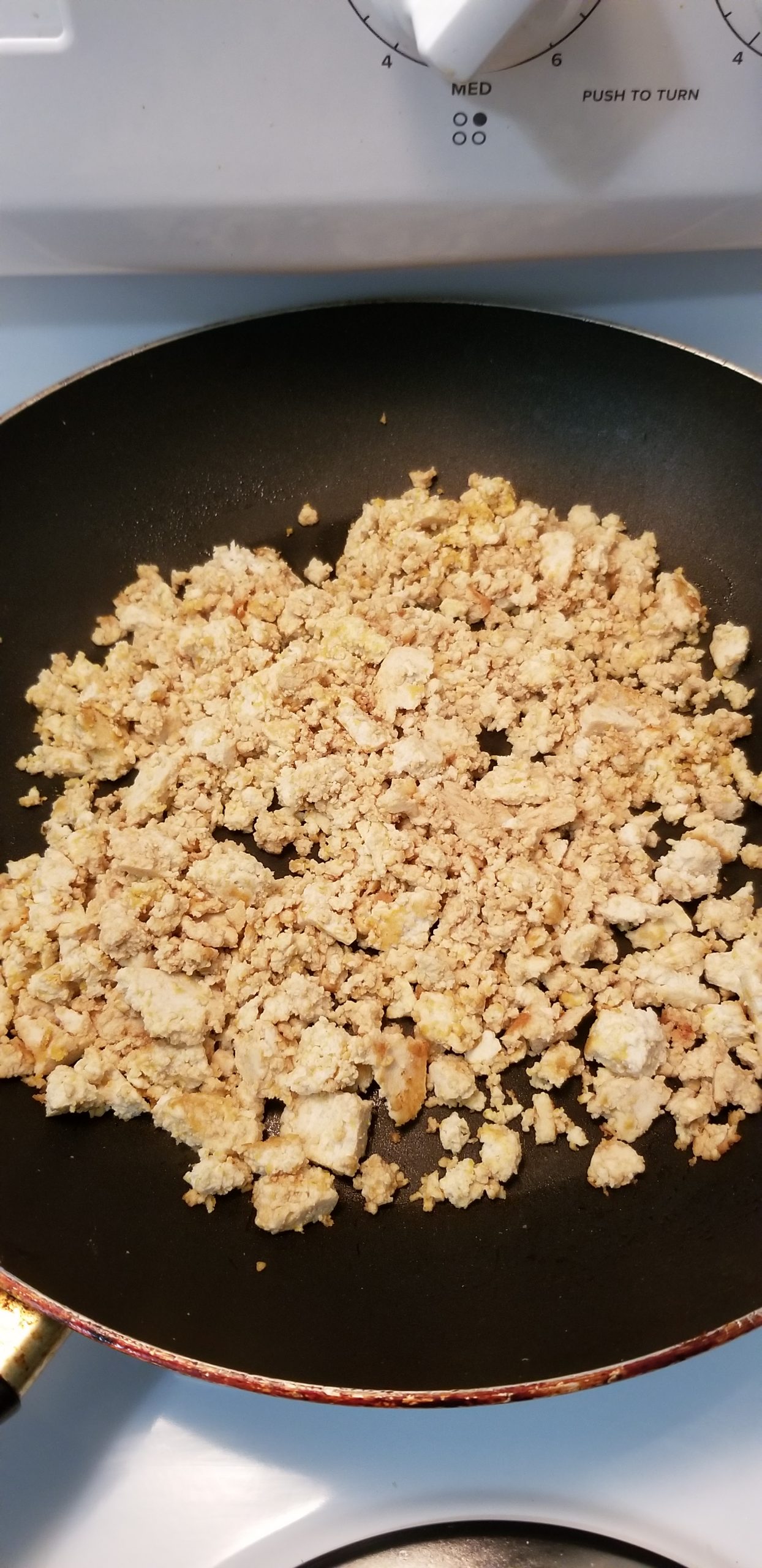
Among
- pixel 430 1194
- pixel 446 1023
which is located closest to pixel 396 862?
pixel 446 1023

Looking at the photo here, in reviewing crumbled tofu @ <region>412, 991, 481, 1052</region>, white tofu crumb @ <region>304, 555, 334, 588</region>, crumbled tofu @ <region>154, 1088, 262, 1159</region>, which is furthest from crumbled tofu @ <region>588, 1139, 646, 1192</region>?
white tofu crumb @ <region>304, 555, 334, 588</region>

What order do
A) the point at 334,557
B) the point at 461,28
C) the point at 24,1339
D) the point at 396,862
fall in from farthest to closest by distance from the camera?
1. the point at 334,557
2. the point at 396,862
3. the point at 24,1339
4. the point at 461,28

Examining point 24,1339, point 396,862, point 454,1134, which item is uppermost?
point 396,862

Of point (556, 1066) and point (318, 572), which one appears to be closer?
point (556, 1066)

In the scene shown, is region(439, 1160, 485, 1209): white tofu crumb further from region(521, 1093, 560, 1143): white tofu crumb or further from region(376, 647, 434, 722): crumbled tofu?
region(376, 647, 434, 722): crumbled tofu

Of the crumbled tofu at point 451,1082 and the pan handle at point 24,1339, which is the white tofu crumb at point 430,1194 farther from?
the pan handle at point 24,1339

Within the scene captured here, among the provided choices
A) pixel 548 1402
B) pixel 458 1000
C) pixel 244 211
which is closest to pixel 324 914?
pixel 458 1000

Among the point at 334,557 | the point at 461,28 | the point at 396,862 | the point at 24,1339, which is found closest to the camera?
the point at 461,28

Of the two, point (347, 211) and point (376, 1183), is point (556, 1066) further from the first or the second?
point (347, 211)

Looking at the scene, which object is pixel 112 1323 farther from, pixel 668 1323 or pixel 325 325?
pixel 325 325
